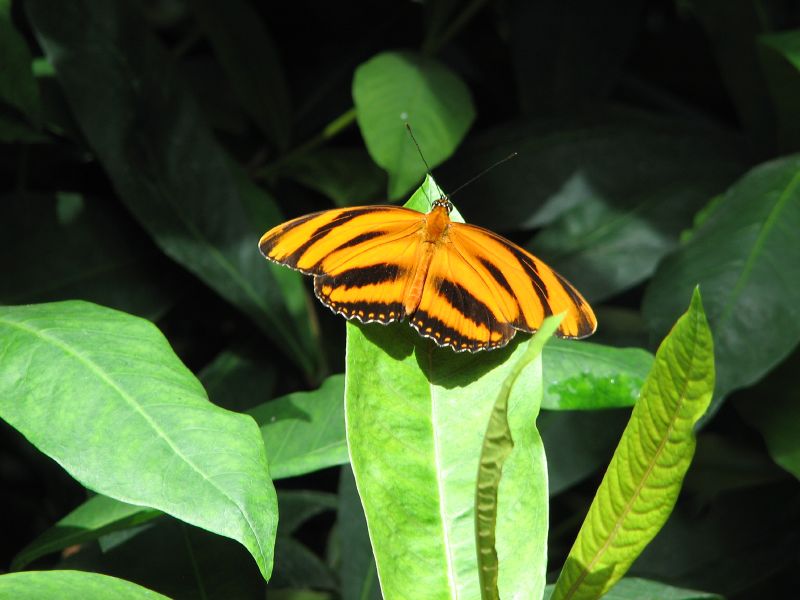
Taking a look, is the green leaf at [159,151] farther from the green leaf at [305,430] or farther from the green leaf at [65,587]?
the green leaf at [65,587]

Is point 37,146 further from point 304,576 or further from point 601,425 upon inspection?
point 601,425

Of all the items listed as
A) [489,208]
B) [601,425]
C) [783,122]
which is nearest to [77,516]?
[601,425]

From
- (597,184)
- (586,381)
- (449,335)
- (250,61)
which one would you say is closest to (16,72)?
(250,61)

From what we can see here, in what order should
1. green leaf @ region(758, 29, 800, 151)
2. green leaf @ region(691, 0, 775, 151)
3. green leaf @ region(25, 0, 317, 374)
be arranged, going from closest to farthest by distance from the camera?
1. green leaf @ region(25, 0, 317, 374)
2. green leaf @ region(758, 29, 800, 151)
3. green leaf @ region(691, 0, 775, 151)

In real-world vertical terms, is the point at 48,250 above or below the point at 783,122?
above

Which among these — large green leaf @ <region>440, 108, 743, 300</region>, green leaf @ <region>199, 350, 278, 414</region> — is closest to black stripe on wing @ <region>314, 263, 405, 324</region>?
green leaf @ <region>199, 350, 278, 414</region>

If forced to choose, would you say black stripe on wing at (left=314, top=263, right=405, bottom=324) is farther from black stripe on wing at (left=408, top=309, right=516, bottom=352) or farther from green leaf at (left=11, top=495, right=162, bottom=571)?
green leaf at (left=11, top=495, right=162, bottom=571)

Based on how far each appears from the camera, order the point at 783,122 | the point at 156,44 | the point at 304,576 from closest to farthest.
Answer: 1. the point at 304,576
2. the point at 156,44
3. the point at 783,122
